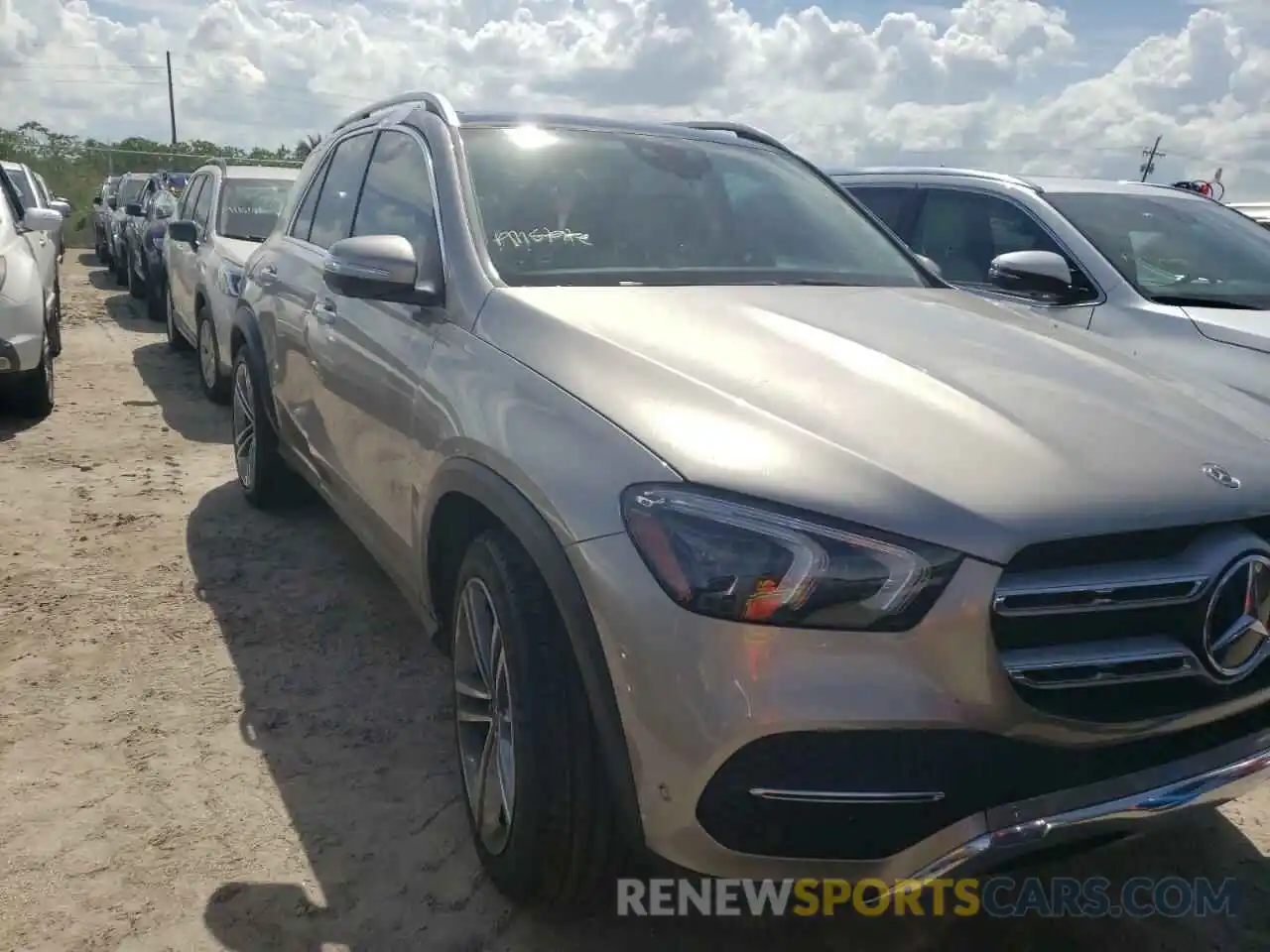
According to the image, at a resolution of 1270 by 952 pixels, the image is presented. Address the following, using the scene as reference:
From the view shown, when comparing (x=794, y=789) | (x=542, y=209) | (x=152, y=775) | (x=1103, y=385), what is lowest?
(x=152, y=775)

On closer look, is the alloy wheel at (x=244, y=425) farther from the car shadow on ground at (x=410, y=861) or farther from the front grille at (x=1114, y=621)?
the front grille at (x=1114, y=621)

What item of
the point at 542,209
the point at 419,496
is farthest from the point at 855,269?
the point at 419,496

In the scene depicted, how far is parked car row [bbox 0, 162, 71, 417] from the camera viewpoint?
21.0 feet

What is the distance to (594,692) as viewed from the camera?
6.57 ft

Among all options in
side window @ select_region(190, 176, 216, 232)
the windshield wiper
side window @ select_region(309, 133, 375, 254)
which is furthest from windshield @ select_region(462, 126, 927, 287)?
side window @ select_region(190, 176, 216, 232)

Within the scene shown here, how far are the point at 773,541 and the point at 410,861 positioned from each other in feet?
4.62

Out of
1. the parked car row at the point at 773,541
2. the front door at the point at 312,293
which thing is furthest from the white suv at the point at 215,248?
the parked car row at the point at 773,541

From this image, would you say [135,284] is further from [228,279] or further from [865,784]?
[865,784]

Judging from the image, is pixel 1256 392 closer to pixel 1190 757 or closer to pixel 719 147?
pixel 719 147

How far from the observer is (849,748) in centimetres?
181

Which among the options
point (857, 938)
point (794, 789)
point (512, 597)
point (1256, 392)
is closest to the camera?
point (794, 789)

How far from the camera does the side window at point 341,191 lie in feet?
13.3

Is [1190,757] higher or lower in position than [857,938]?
higher

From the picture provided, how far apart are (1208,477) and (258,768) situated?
8.11 feet
